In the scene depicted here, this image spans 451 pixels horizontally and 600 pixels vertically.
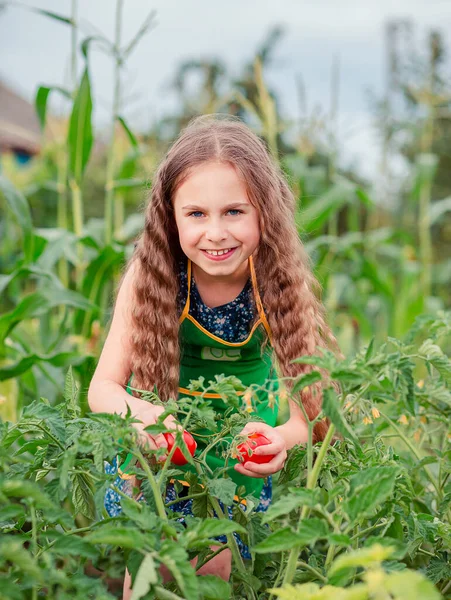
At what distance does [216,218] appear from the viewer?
4.72ft

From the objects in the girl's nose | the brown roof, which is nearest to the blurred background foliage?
the girl's nose

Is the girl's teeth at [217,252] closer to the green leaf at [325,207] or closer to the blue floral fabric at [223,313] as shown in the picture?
the blue floral fabric at [223,313]

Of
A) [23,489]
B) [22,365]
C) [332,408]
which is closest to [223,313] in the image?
[22,365]

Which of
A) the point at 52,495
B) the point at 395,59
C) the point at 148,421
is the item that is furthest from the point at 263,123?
the point at 395,59

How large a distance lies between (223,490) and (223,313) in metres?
0.71

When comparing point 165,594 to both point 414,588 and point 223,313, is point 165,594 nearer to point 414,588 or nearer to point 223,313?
point 414,588

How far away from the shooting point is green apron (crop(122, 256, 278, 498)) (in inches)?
63.8

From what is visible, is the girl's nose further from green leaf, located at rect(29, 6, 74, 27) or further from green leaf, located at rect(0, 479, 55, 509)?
green leaf, located at rect(29, 6, 74, 27)

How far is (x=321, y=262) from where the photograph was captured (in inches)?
134

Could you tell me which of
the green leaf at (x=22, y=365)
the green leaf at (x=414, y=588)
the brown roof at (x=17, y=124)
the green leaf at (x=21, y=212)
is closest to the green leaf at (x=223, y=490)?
the green leaf at (x=414, y=588)

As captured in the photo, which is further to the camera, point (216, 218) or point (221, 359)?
point (221, 359)

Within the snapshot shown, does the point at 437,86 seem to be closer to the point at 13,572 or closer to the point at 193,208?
the point at 193,208

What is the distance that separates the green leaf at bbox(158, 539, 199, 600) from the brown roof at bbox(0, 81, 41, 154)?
43.0 feet

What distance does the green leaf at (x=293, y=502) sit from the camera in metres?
0.79
